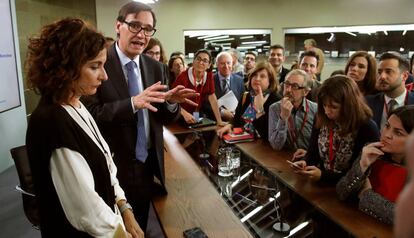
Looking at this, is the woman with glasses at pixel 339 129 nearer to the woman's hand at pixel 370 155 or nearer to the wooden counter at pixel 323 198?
the wooden counter at pixel 323 198

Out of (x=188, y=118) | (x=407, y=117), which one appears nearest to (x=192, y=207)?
(x=407, y=117)

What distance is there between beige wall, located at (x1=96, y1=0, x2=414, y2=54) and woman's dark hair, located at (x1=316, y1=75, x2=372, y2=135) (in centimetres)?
609

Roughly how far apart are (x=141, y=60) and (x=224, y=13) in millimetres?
6352

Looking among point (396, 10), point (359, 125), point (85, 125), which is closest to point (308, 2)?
point (396, 10)

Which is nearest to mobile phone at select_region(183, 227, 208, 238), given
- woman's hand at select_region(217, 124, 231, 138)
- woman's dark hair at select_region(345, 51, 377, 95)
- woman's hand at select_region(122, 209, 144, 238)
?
woman's hand at select_region(122, 209, 144, 238)

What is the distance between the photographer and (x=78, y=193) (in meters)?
0.98

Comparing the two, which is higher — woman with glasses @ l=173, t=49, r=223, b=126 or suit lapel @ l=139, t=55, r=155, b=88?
suit lapel @ l=139, t=55, r=155, b=88

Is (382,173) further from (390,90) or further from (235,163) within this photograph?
(390,90)

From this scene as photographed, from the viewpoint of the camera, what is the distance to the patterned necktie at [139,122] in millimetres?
1666

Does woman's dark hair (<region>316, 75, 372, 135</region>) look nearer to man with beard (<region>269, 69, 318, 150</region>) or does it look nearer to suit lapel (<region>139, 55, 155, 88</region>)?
man with beard (<region>269, 69, 318, 150</region>)

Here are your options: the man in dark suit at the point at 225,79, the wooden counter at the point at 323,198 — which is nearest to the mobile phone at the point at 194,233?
the wooden counter at the point at 323,198

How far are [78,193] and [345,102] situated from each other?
1480 mm

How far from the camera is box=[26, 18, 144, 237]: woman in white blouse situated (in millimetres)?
966

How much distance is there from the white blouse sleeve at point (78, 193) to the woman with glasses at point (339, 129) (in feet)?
3.85
